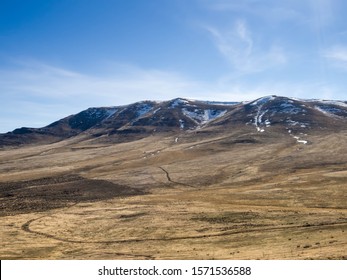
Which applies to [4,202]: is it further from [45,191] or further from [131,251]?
[131,251]

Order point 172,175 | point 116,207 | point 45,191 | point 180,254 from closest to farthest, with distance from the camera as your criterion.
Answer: point 180,254, point 116,207, point 45,191, point 172,175

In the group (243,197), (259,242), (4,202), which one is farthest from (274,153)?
(259,242)

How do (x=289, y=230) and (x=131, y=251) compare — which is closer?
(x=131, y=251)

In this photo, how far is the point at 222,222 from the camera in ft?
186

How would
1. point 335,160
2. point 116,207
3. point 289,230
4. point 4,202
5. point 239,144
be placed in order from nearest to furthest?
point 289,230, point 116,207, point 4,202, point 335,160, point 239,144

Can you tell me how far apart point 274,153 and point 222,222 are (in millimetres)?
99794

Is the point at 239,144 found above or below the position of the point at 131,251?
above

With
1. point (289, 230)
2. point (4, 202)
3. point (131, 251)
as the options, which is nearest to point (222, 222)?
point (289, 230)

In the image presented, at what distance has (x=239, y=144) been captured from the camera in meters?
180

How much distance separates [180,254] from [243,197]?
41.7m

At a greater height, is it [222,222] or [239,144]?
[239,144]

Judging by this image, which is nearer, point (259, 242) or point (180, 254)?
point (180, 254)

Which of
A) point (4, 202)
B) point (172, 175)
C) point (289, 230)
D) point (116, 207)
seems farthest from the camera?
point (172, 175)
